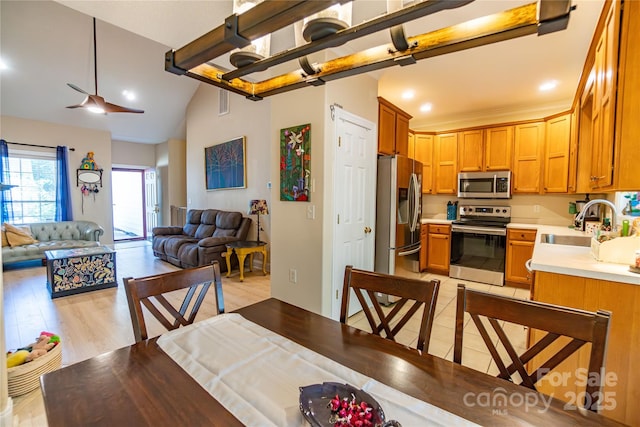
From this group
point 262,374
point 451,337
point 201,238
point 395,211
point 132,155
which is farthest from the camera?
point 132,155

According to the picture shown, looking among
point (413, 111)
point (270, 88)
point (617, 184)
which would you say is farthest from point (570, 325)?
point (413, 111)

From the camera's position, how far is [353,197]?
3.03 metres

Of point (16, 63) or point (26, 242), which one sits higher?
point (16, 63)

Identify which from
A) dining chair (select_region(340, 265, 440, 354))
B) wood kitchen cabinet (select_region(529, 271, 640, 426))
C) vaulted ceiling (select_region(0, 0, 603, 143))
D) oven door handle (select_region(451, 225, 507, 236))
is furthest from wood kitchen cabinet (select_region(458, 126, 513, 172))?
dining chair (select_region(340, 265, 440, 354))

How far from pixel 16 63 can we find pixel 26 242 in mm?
3011

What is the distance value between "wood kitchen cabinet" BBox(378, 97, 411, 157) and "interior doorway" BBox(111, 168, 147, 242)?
8071 millimetres

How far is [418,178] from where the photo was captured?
3723mm

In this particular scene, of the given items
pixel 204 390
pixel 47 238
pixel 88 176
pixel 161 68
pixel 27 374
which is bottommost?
pixel 27 374

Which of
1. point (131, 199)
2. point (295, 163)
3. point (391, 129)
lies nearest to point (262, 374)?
A: point (295, 163)

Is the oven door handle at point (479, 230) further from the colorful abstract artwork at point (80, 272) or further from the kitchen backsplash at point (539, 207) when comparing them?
the colorful abstract artwork at point (80, 272)

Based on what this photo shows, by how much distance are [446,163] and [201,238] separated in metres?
4.55

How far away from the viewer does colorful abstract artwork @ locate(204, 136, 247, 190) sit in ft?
17.7

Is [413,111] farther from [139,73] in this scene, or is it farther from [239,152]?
[139,73]

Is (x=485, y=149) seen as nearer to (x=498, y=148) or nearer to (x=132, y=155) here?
(x=498, y=148)
